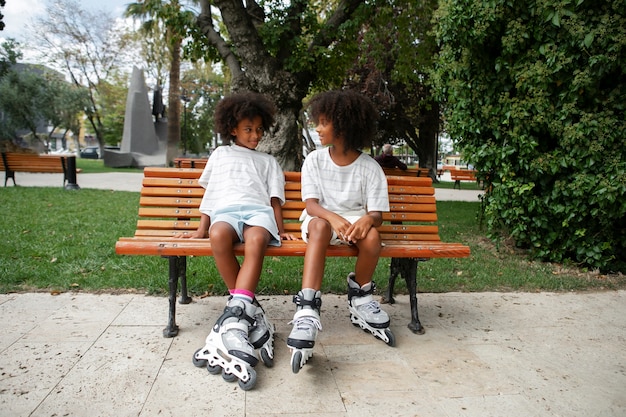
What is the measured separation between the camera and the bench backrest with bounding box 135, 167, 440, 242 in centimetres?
330

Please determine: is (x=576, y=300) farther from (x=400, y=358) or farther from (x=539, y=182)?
(x=400, y=358)

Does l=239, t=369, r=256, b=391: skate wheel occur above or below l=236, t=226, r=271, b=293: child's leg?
below

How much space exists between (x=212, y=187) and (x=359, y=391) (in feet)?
5.37

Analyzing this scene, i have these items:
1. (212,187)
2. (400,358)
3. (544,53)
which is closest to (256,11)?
(544,53)

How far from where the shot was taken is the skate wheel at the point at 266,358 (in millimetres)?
2521

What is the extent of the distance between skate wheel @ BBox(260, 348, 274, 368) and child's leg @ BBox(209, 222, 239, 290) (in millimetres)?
440

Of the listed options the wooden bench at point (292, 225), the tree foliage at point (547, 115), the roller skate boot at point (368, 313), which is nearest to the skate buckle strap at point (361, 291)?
the roller skate boot at point (368, 313)

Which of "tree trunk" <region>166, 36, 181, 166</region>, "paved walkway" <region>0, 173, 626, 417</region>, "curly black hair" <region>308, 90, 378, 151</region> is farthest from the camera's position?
"tree trunk" <region>166, 36, 181, 166</region>

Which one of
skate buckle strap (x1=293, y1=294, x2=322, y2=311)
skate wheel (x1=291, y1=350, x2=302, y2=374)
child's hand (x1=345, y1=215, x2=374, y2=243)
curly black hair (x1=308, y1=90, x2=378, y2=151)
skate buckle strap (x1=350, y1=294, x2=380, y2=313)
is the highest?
curly black hair (x1=308, y1=90, x2=378, y2=151)

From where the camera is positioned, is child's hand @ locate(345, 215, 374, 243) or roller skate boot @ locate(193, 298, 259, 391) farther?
child's hand @ locate(345, 215, 374, 243)

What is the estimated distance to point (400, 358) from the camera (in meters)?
2.69

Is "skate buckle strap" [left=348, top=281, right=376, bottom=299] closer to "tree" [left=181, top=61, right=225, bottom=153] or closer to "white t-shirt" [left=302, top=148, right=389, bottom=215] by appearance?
"white t-shirt" [left=302, top=148, right=389, bottom=215]

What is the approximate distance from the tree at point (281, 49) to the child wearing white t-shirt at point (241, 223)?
4470 mm

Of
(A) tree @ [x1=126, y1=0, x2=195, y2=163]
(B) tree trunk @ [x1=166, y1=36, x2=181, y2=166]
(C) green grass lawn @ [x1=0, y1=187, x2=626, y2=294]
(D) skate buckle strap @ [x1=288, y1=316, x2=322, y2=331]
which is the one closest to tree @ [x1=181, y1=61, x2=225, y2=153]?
(A) tree @ [x1=126, y1=0, x2=195, y2=163]
